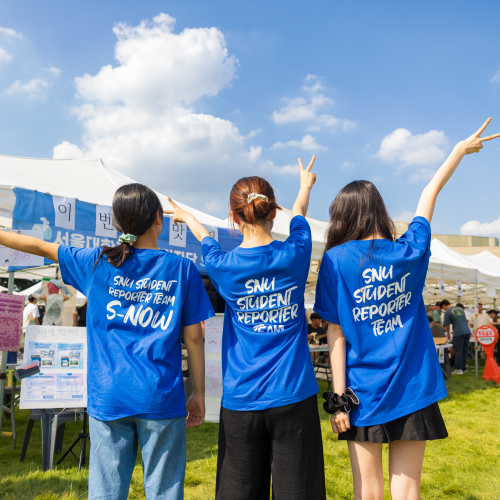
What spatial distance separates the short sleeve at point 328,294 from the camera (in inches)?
58.4

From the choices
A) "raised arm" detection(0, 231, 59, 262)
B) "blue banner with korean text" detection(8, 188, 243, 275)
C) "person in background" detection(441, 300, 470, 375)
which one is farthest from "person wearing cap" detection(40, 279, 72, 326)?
"person in background" detection(441, 300, 470, 375)

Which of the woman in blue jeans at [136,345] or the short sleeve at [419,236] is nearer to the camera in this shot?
the woman in blue jeans at [136,345]

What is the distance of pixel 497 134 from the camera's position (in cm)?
175

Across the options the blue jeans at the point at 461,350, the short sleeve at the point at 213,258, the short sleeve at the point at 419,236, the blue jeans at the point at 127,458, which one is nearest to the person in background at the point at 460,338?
the blue jeans at the point at 461,350

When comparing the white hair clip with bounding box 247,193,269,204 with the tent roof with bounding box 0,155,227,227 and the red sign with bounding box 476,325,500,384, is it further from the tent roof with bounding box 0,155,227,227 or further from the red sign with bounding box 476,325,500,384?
the red sign with bounding box 476,325,500,384

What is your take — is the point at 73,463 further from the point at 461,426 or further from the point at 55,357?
the point at 461,426

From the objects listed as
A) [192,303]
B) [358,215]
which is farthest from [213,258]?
[358,215]

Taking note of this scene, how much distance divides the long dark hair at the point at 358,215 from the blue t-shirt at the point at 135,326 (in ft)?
2.00

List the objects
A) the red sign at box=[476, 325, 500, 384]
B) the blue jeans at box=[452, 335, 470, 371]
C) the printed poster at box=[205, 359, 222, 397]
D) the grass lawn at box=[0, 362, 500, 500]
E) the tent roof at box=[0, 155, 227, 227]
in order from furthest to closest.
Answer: the blue jeans at box=[452, 335, 470, 371], the red sign at box=[476, 325, 500, 384], the printed poster at box=[205, 359, 222, 397], the tent roof at box=[0, 155, 227, 227], the grass lawn at box=[0, 362, 500, 500]

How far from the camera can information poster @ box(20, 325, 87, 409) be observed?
3.17 meters

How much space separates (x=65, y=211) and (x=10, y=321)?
1.15 meters

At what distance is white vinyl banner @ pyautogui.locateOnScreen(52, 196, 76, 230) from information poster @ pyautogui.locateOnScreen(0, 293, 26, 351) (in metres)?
0.79

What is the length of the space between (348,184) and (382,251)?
1.10 feet

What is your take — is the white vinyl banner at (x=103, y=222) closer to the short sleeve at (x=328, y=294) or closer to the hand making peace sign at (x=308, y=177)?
the hand making peace sign at (x=308, y=177)
